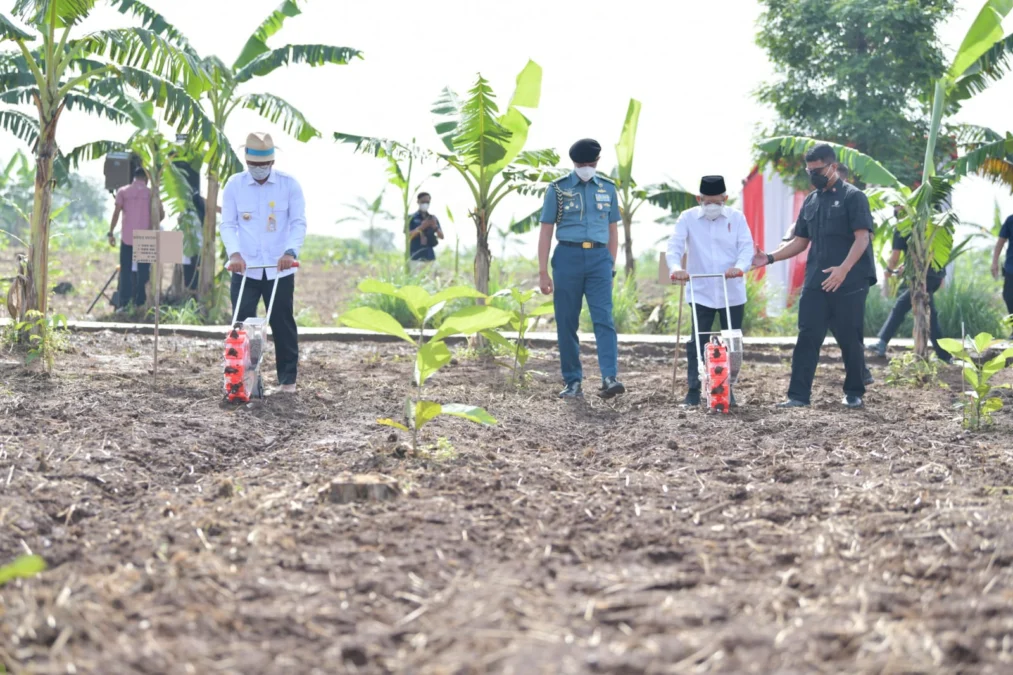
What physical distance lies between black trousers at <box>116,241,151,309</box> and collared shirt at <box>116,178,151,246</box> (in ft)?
0.92

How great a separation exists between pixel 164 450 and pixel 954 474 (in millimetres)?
3637

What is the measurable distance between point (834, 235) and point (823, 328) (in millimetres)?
611

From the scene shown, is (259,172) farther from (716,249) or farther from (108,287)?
(108,287)

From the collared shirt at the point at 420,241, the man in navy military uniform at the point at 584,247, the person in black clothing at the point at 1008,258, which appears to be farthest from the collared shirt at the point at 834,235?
the collared shirt at the point at 420,241

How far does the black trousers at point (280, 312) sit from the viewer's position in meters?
6.84

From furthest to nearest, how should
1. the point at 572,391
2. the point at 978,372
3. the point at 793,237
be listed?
the point at 572,391 < the point at 793,237 < the point at 978,372

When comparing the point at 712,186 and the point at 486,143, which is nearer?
the point at 712,186

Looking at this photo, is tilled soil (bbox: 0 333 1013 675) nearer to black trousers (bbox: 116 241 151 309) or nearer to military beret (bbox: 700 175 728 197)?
military beret (bbox: 700 175 728 197)

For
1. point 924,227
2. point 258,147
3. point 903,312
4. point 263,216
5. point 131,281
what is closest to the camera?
point 258,147

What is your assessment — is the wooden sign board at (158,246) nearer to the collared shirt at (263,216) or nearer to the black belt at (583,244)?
the collared shirt at (263,216)

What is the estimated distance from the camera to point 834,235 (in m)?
6.80

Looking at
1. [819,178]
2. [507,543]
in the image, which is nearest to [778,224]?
[819,178]

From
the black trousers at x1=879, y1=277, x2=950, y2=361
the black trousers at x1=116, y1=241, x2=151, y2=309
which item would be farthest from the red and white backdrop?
the black trousers at x1=116, y1=241, x2=151, y2=309

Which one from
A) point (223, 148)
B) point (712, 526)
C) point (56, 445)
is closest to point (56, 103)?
point (223, 148)
